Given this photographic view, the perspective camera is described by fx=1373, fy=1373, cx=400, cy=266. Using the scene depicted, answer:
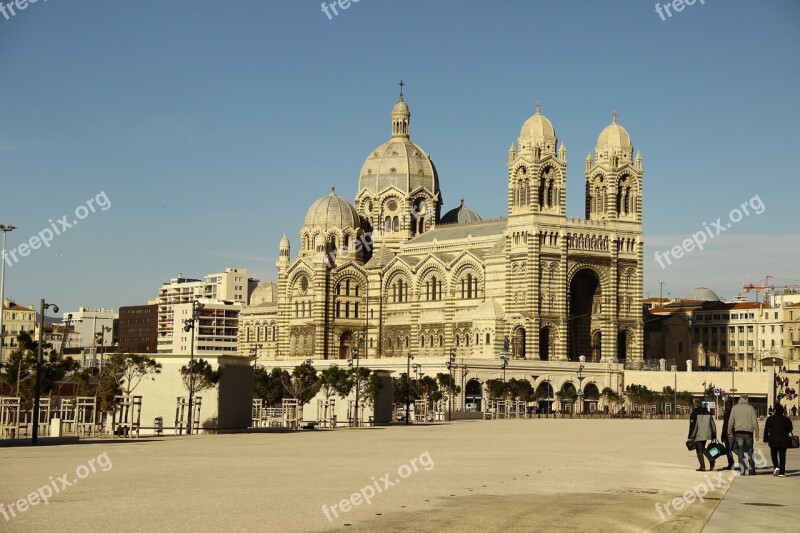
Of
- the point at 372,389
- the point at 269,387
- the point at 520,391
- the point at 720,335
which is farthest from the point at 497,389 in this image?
Result: the point at 720,335

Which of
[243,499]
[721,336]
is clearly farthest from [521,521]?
[721,336]

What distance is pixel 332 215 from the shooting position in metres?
155

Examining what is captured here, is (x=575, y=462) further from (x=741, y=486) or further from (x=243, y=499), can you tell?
(x=243, y=499)

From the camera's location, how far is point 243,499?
27375 millimetres

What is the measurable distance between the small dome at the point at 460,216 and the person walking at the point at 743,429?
126 meters

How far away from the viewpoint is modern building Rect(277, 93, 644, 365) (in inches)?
5157

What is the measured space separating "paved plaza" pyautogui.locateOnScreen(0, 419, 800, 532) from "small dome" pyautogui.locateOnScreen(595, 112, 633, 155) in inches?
3606

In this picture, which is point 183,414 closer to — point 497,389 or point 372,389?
point 372,389

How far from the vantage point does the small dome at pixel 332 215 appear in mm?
155000

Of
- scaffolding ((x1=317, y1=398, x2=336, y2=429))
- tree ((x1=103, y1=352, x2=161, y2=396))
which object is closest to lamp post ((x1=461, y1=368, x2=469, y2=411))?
scaffolding ((x1=317, y1=398, x2=336, y2=429))

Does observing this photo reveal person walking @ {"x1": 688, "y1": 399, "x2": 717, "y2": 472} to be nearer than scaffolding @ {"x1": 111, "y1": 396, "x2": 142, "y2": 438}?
Yes

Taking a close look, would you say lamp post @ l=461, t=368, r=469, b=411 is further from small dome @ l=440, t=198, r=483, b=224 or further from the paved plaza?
the paved plaza

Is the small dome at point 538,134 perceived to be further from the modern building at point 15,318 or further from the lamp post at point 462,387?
the modern building at point 15,318

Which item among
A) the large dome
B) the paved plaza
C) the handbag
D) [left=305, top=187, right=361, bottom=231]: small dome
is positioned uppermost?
the large dome
